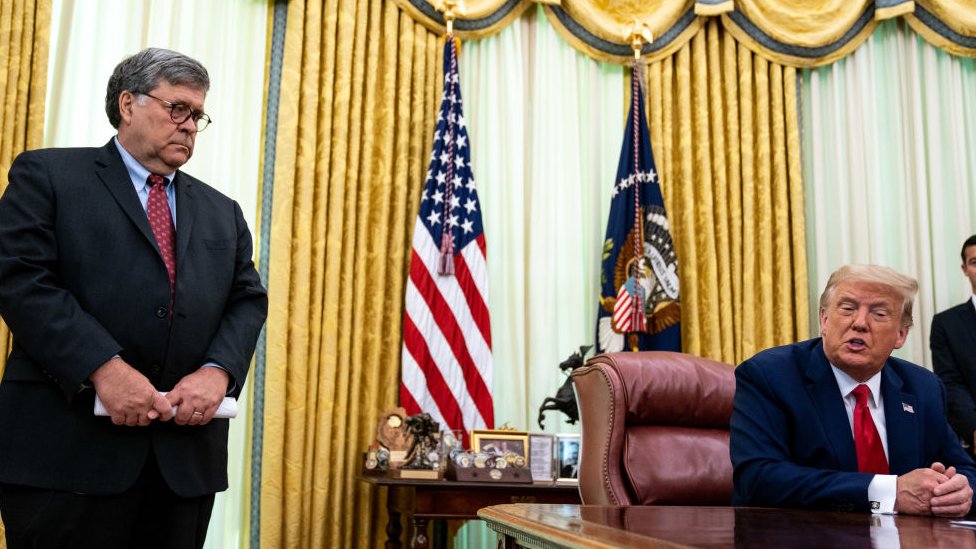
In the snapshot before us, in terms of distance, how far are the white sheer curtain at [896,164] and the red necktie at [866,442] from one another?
10.2 feet

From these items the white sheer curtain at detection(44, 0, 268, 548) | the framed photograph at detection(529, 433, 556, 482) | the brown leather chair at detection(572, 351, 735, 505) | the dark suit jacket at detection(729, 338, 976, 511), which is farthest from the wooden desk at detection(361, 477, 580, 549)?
the dark suit jacket at detection(729, 338, 976, 511)

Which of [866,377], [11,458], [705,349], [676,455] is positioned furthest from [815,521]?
[705,349]

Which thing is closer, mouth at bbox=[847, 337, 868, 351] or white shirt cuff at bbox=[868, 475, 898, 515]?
white shirt cuff at bbox=[868, 475, 898, 515]

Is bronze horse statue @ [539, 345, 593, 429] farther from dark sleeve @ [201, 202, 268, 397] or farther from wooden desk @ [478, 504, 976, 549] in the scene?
wooden desk @ [478, 504, 976, 549]

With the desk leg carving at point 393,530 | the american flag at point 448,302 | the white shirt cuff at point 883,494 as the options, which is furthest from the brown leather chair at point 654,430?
the american flag at point 448,302

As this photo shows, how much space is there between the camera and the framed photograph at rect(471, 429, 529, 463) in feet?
13.9

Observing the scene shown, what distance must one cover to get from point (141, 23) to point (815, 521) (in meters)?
3.89

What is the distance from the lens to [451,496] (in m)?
3.97

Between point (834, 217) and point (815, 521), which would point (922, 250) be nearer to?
point (834, 217)

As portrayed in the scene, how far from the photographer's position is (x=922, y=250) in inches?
213

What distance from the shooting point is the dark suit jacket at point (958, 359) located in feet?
15.0

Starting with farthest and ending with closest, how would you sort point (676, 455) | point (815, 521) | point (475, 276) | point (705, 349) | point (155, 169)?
point (705, 349) < point (475, 276) < point (676, 455) < point (155, 169) < point (815, 521)

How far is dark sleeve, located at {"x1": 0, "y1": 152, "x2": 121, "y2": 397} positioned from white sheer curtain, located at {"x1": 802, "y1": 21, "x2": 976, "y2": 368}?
14.2 feet

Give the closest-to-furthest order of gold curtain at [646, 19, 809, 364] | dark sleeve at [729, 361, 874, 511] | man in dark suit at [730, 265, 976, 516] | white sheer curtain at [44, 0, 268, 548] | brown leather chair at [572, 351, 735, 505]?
dark sleeve at [729, 361, 874, 511], man in dark suit at [730, 265, 976, 516], brown leather chair at [572, 351, 735, 505], white sheer curtain at [44, 0, 268, 548], gold curtain at [646, 19, 809, 364]
